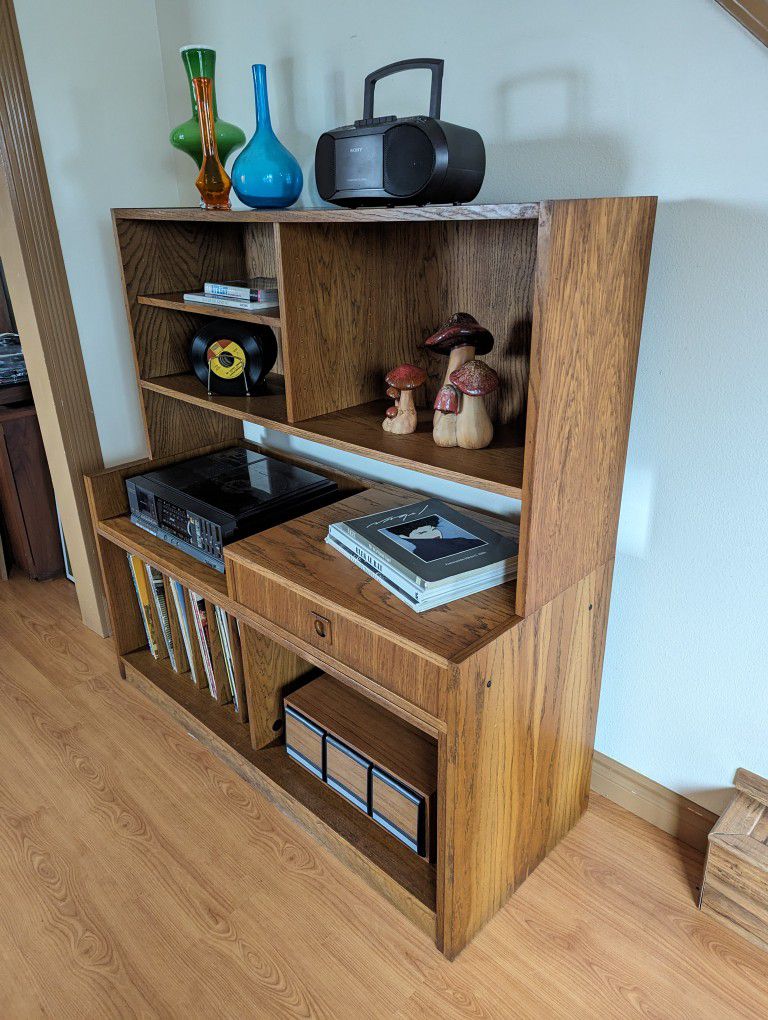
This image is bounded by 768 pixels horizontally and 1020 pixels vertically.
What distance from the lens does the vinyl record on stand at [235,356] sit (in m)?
1.74

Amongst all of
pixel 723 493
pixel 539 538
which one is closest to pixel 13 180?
pixel 539 538

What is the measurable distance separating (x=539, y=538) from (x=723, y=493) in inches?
16.0

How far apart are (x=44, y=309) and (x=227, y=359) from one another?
1.99 feet

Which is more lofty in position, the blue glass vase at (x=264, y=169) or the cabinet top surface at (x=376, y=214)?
the blue glass vase at (x=264, y=169)

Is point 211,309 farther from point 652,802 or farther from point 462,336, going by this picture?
point 652,802

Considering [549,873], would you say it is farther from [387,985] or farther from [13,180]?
[13,180]

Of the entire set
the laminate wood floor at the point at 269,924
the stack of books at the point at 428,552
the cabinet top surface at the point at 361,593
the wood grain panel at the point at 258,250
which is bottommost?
the laminate wood floor at the point at 269,924

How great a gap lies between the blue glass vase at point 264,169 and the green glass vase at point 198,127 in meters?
0.16

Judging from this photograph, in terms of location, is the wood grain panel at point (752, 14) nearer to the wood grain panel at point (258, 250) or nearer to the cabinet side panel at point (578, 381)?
the cabinet side panel at point (578, 381)

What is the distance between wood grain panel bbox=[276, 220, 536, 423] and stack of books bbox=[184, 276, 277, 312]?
0.17m

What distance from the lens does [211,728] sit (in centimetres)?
183

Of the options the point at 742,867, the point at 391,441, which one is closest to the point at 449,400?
the point at 391,441

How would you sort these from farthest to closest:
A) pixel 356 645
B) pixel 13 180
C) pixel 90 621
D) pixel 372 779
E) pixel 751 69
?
pixel 90 621, pixel 13 180, pixel 372 779, pixel 356 645, pixel 751 69

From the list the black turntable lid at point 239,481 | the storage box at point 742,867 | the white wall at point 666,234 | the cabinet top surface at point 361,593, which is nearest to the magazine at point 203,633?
the black turntable lid at point 239,481
